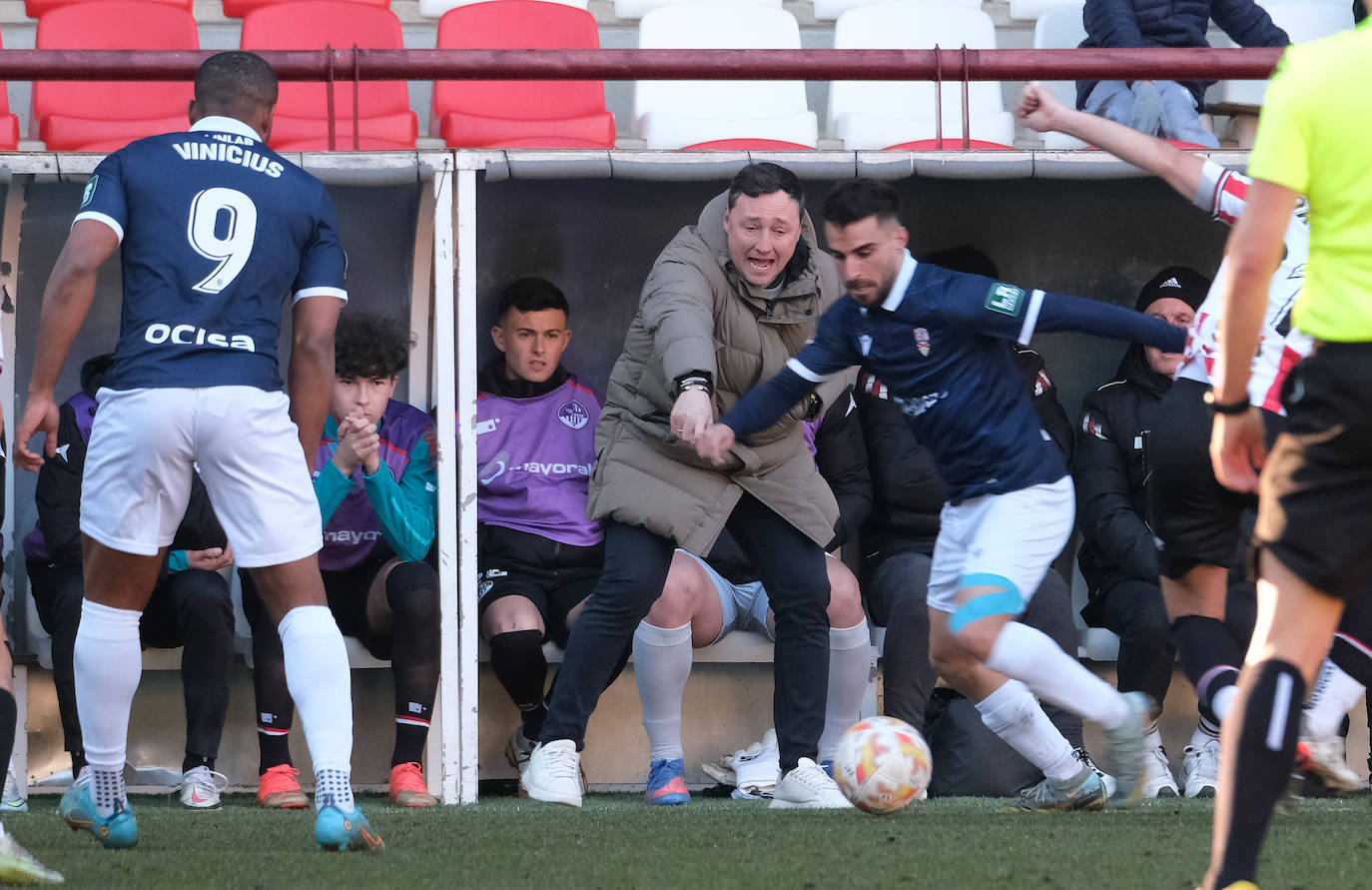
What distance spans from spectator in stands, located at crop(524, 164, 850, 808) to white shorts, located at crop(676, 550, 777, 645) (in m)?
0.40

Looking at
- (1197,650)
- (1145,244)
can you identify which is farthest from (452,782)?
(1145,244)

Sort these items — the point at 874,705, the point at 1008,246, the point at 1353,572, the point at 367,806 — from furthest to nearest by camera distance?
the point at 1008,246, the point at 874,705, the point at 367,806, the point at 1353,572

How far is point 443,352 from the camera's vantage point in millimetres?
5309

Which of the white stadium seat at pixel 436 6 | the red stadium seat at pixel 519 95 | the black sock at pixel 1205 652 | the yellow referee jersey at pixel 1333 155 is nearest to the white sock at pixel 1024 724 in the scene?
the black sock at pixel 1205 652

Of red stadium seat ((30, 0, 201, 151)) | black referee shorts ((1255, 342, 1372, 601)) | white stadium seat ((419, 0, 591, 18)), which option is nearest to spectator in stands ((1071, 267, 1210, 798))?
black referee shorts ((1255, 342, 1372, 601))

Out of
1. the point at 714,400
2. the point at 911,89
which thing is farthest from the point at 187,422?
the point at 911,89

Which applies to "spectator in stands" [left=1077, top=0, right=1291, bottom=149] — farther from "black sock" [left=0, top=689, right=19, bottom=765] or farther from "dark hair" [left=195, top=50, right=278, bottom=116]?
"black sock" [left=0, top=689, right=19, bottom=765]

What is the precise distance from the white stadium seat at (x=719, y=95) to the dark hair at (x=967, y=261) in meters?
1.31

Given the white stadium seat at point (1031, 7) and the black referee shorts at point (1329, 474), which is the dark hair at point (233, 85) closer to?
the black referee shorts at point (1329, 474)

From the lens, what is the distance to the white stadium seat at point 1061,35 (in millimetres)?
7707

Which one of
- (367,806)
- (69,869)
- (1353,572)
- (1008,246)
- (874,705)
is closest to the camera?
(1353,572)

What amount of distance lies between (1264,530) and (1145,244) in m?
4.31

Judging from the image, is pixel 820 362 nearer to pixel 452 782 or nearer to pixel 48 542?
pixel 452 782

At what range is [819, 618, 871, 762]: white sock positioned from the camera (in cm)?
537
